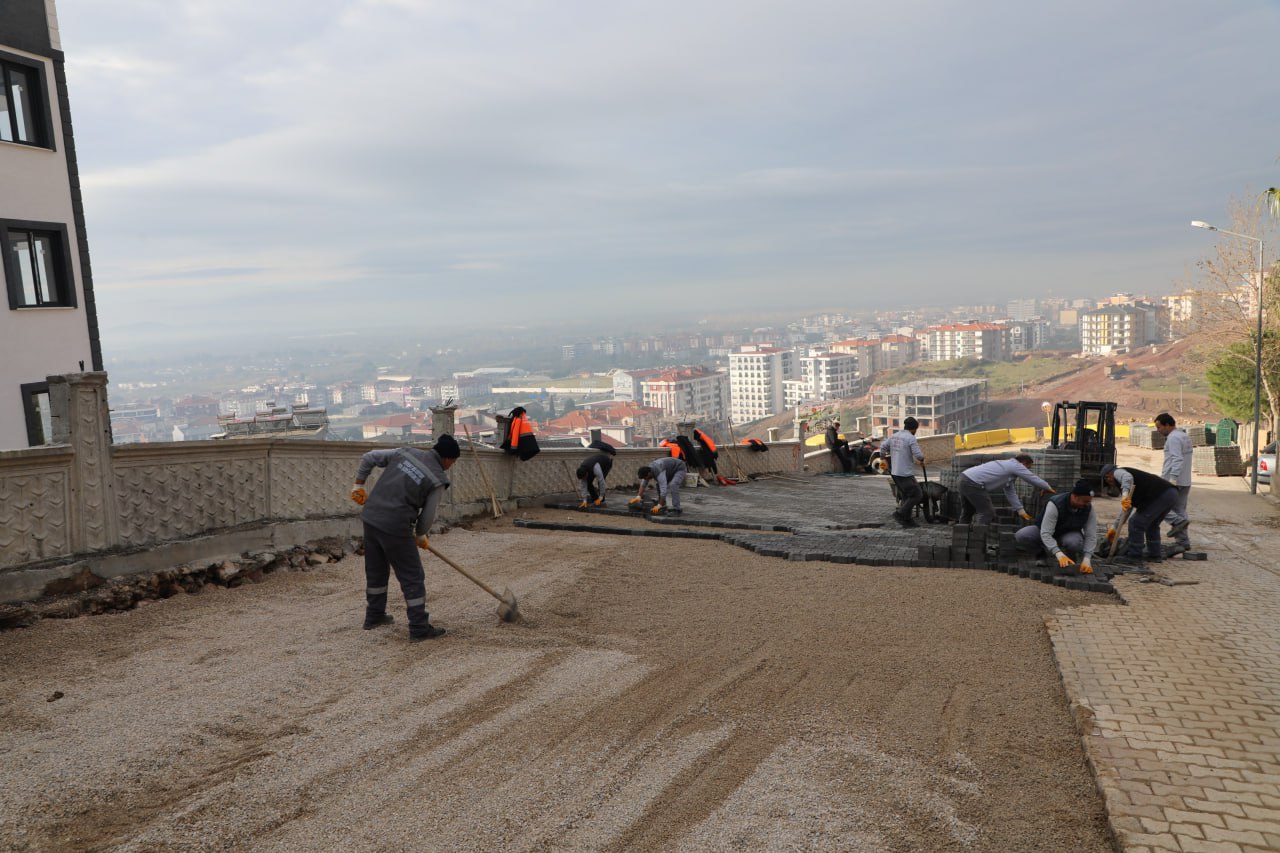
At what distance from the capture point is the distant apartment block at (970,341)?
568 ft

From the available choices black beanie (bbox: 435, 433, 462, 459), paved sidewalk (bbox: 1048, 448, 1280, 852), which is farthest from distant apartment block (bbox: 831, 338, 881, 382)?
black beanie (bbox: 435, 433, 462, 459)

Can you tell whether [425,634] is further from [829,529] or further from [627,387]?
[627,387]

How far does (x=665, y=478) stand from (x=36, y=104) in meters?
13.3

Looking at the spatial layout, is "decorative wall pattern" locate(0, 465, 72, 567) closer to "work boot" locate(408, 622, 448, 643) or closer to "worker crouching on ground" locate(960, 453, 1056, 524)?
"work boot" locate(408, 622, 448, 643)

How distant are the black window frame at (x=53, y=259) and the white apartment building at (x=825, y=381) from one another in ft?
425

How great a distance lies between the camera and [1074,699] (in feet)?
17.4

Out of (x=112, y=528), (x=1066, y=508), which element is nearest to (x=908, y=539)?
(x=1066, y=508)

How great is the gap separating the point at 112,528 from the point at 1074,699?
7709mm

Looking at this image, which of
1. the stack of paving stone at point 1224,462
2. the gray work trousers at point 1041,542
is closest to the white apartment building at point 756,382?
the stack of paving stone at point 1224,462

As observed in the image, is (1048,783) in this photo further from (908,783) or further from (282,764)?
(282,764)

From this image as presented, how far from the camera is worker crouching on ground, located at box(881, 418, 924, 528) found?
43.1 feet

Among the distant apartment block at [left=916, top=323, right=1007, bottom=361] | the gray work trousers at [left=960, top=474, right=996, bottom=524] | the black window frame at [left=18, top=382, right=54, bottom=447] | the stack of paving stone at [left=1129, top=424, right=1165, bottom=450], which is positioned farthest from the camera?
the distant apartment block at [left=916, top=323, right=1007, bottom=361]

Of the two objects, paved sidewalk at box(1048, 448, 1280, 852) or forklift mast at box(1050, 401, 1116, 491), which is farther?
forklift mast at box(1050, 401, 1116, 491)

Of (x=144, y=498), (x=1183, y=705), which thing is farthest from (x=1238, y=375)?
(x=144, y=498)
